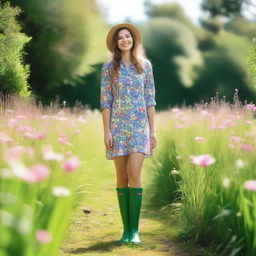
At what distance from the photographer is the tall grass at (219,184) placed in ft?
9.61

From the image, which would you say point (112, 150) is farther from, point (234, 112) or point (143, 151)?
point (234, 112)

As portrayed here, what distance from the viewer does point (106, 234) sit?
448 centimetres

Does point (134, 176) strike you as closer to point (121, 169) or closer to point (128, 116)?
point (121, 169)

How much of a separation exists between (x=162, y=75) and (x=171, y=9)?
719 cm

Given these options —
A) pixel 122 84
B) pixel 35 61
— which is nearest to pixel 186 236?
pixel 122 84

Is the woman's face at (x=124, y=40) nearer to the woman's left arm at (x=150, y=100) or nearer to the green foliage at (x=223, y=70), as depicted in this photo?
the woman's left arm at (x=150, y=100)

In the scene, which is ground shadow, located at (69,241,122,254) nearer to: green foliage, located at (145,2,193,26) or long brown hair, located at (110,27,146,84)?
long brown hair, located at (110,27,146,84)

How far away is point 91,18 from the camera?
647 inches

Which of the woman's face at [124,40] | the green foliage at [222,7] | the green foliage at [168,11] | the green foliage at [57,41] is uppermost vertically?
the green foliage at [168,11]

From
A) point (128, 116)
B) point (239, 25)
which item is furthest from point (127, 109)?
point (239, 25)

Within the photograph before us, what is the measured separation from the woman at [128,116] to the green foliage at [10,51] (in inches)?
157

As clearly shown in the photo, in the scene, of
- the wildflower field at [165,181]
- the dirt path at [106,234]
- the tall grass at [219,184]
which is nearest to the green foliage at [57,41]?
the wildflower field at [165,181]

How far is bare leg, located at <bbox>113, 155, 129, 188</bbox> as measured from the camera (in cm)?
411

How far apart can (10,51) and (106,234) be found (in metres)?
4.35
